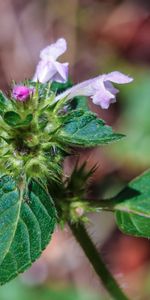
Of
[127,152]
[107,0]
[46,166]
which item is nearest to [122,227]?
[46,166]

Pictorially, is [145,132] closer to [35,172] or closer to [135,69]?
[135,69]

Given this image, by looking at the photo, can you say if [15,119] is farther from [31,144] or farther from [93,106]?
[93,106]

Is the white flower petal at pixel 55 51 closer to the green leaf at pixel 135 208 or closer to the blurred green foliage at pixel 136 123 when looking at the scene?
the green leaf at pixel 135 208

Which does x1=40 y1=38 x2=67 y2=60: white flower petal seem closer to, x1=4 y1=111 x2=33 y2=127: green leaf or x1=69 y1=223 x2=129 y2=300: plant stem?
x1=4 y1=111 x2=33 y2=127: green leaf

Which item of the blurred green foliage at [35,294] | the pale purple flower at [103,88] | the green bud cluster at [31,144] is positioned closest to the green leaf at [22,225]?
the green bud cluster at [31,144]

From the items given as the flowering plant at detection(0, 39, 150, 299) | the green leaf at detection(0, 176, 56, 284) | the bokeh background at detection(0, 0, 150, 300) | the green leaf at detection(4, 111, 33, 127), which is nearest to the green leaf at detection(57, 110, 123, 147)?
the flowering plant at detection(0, 39, 150, 299)
